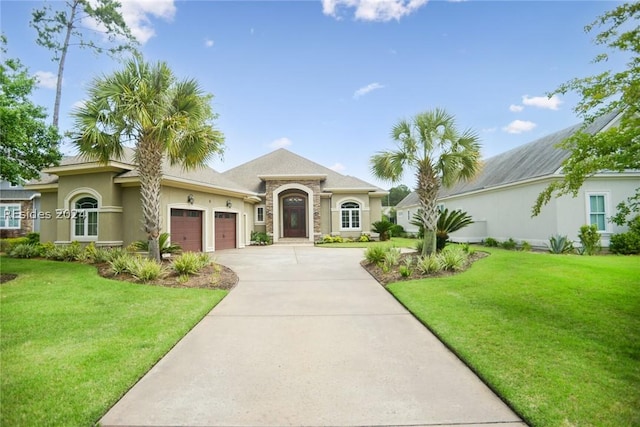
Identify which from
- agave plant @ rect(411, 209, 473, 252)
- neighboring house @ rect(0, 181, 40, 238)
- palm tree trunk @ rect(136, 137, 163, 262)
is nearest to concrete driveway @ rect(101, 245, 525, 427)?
palm tree trunk @ rect(136, 137, 163, 262)

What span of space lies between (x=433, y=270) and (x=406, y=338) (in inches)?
185

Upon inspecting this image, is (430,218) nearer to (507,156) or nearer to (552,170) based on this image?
(552,170)

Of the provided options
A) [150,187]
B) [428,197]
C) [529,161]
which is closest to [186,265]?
[150,187]

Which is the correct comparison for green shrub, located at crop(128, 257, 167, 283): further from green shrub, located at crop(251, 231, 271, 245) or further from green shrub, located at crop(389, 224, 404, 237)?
green shrub, located at crop(389, 224, 404, 237)

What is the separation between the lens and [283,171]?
22.9 m

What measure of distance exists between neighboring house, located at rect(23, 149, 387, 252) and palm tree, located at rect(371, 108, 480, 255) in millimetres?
9532

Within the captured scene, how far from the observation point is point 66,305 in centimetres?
636

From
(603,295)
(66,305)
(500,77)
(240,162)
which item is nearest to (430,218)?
(603,295)

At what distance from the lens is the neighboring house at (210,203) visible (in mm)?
13773

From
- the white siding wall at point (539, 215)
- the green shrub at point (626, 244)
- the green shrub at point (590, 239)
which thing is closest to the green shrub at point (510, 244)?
the white siding wall at point (539, 215)

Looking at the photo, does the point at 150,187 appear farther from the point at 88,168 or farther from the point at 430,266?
the point at 430,266

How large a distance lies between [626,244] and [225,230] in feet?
63.1

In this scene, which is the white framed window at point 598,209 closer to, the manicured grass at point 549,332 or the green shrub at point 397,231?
the manicured grass at point 549,332

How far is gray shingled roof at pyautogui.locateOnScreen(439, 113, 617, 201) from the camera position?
48.0ft
